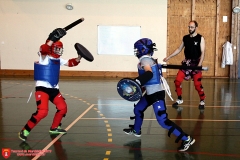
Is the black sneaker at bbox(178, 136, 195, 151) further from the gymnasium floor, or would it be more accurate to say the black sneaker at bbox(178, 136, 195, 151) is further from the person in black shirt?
Result: the person in black shirt

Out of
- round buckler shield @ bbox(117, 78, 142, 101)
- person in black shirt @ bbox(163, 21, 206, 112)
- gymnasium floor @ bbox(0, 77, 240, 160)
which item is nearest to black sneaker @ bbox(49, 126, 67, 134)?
gymnasium floor @ bbox(0, 77, 240, 160)

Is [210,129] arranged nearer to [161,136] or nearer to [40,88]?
[161,136]

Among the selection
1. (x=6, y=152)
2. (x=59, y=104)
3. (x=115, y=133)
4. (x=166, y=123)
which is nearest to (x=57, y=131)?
(x=59, y=104)

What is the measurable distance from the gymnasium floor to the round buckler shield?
83 centimetres

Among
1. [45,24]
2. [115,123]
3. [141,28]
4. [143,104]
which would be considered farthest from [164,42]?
[143,104]

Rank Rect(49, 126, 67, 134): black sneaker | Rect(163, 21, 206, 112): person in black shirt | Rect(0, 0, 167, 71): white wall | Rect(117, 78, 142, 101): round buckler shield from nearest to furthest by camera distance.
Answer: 1. Rect(117, 78, 142, 101): round buckler shield
2. Rect(49, 126, 67, 134): black sneaker
3. Rect(163, 21, 206, 112): person in black shirt
4. Rect(0, 0, 167, 71): white wall

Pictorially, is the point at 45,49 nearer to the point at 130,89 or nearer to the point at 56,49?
the point at 56,49

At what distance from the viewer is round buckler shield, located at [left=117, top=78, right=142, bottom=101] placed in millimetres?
3934

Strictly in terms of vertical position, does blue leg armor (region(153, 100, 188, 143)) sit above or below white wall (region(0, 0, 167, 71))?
below

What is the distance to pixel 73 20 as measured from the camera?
14.6 metres

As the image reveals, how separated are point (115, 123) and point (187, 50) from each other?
9.39ft

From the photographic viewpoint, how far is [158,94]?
14.2 feet

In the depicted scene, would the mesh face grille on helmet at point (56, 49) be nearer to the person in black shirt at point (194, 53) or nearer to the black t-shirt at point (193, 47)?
the person in black shirt at point (194, 53)

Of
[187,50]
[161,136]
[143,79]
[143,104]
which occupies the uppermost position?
[187,50]
